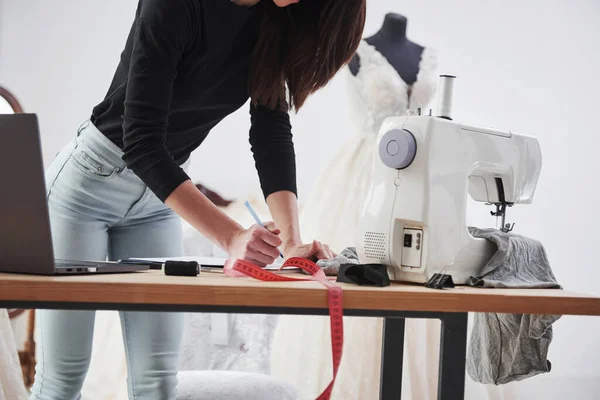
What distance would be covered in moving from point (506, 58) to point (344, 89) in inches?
29.3

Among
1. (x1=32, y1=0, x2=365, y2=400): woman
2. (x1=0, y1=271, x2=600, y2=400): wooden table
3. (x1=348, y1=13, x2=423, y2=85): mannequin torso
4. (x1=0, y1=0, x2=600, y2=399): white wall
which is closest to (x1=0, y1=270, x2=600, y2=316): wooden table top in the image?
(x1=0, y1=271, x2=600, y2=400): wooden table

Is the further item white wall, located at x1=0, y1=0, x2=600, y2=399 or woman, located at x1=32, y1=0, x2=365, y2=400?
white wall, located at x1=0, y1=0, x2=600, y2=399

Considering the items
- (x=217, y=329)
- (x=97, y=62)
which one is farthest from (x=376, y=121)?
(x=97, y=62)

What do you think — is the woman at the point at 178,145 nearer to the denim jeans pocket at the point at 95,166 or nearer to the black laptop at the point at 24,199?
the denim jeans pocket at the point at 95,166

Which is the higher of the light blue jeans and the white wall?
the white wall

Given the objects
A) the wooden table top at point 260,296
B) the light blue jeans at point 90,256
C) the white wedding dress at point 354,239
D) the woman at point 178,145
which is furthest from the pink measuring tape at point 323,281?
the white wedding dress at point 354,239

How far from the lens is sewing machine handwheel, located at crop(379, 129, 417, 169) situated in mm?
1062

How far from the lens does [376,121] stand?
8.71 feet

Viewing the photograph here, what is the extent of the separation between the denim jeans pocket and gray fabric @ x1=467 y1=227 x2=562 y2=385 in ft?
2.29

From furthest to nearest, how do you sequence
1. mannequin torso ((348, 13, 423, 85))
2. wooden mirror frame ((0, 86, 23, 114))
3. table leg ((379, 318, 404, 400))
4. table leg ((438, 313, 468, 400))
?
wooden mirror frame ((0, 86, 23, 114)) → mannequin torso ((348, 13, 423, 85)) → table leg ((379, 318, 404, 400)) → table leg ((438, 313, 468, 400))

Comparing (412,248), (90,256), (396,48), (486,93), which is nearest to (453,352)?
(412,248)

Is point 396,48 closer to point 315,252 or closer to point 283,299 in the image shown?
point 315,252

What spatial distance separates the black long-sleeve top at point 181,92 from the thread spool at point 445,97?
1.30 ft

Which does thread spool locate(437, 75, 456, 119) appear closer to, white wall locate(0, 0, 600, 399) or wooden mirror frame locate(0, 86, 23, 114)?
white wall locate(0, 0, 600, 399)
